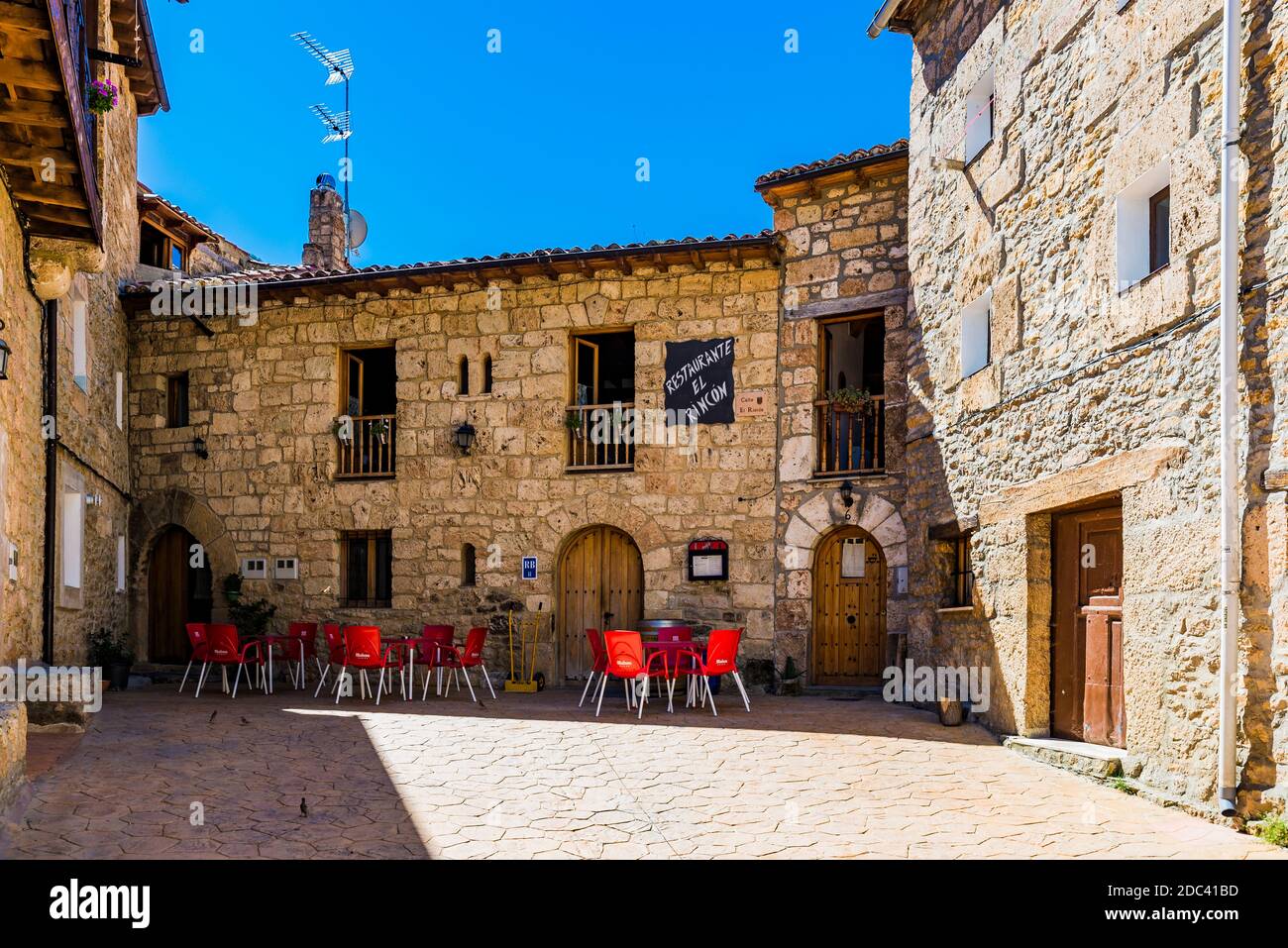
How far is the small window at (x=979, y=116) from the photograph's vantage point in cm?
755

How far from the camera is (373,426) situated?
1146 cm

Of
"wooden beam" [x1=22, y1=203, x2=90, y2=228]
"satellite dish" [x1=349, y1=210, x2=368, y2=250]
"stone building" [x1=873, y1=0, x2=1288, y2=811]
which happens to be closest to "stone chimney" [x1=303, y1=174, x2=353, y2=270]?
"satellite dish" [x1=349, y1=210, x2=368, y2=250]

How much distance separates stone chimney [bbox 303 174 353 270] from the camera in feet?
44.4

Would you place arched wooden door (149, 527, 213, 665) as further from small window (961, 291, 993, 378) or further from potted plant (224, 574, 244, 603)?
small window (961, 291, 993, 378)

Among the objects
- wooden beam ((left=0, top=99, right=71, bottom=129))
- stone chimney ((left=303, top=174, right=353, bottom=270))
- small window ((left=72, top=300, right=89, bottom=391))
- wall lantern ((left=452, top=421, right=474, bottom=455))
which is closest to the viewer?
wooden beam ((left=0, top=99, right=71, bottom=129))

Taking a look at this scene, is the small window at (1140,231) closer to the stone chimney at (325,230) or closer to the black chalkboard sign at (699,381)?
the black chalkboard sign at (699,381)

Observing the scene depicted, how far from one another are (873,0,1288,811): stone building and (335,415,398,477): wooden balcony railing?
6.10 m

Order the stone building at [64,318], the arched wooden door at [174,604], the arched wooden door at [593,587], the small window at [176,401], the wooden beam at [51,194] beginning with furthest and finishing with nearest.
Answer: the small window at [176,401] < the arched wooden door at [174,604] < the arched wooden door at [593,587] < the wooden beam at [51,194] < the stone building at [64,318]

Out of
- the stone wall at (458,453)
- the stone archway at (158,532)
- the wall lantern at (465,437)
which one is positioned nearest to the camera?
the stone wall at (458,453)

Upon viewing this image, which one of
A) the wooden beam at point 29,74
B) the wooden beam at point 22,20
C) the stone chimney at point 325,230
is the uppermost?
the stone chimney at point 325,230

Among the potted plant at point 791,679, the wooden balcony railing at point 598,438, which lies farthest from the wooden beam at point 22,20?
the potted plant at point 791,679

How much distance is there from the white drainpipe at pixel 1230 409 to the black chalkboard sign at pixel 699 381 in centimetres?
595
